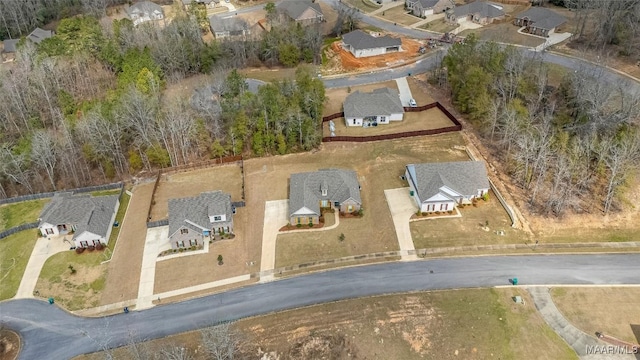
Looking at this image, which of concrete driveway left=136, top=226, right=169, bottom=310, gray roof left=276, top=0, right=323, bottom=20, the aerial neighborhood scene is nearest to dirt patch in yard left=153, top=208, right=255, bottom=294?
the aerial neighborhood scene

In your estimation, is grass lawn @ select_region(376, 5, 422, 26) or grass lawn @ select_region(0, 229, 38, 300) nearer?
grass lawn @ select_region(0, 229, 38, 300)

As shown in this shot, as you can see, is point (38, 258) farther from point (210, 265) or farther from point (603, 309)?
point (603, 309)

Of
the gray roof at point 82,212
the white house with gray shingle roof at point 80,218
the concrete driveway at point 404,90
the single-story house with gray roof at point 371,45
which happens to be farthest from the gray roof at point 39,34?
the concrete driveway at point 404,90

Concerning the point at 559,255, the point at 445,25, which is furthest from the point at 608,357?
the point at 445,25

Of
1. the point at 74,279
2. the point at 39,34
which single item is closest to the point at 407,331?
the point at 74,279

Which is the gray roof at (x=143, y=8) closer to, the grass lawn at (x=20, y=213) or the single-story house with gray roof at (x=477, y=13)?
the grass lawn at (x=20, y=213)

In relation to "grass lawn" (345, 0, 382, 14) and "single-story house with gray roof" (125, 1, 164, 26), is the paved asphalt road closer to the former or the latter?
"single-story house with gray roof" (125, 1, 164, 26)

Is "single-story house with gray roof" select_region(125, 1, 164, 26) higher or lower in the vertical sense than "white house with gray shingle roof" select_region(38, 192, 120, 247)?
higher
